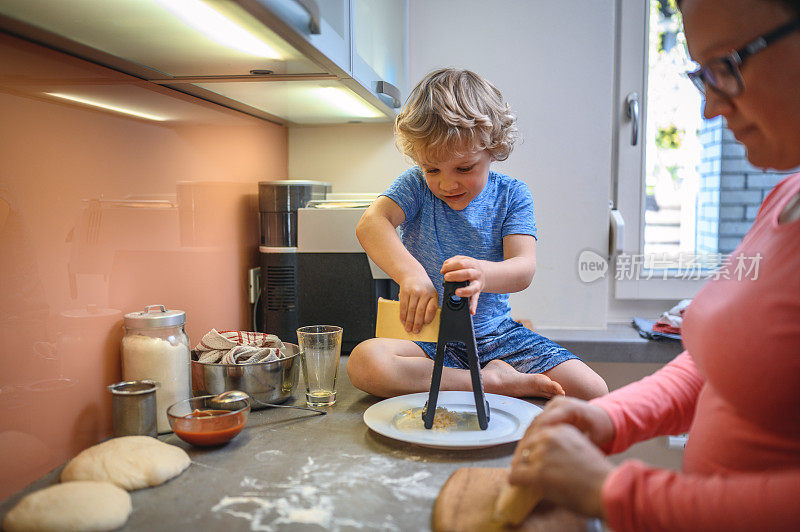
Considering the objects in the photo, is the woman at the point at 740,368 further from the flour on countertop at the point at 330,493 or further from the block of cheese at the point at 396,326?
the block of cheese at the point at 396,326

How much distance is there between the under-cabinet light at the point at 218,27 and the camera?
2.51ft

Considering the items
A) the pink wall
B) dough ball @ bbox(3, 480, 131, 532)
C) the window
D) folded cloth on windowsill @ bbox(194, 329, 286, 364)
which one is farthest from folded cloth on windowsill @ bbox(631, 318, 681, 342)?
dough ball @ bbox(3, 480, 131, 532)

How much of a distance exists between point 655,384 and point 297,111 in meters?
1.23

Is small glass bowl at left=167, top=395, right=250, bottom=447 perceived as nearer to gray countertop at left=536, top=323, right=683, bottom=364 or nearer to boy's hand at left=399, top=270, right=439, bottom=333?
boy's hand at left=399, top=270, right=439, bottom=333

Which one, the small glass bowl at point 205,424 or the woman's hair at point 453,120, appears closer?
the small glass bowl at point 205,424

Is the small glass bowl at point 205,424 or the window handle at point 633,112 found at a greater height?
the window handle at point 633,112

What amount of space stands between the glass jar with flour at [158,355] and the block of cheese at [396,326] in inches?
13.6

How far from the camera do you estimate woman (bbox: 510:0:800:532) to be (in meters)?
0.60

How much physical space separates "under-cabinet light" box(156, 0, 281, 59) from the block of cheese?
1.45 feet

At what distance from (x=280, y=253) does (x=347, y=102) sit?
1.48 ft

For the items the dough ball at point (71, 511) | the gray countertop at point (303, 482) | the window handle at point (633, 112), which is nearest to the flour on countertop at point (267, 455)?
the gray countertop at point (303, 482)

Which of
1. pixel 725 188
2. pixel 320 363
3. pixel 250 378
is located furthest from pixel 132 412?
pixel 725 188

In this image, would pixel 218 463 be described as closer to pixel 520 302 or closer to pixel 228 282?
pixel 228 282

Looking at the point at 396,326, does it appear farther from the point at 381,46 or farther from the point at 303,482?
the point at 381,46
